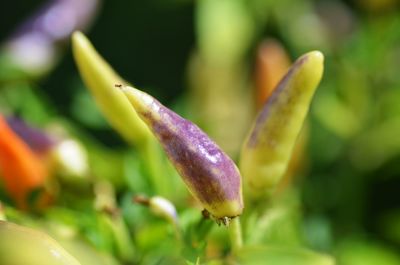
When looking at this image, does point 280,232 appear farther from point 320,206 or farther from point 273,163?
point 320,206

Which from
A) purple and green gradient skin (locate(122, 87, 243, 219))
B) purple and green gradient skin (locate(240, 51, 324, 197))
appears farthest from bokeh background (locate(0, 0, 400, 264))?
purple and green gradient skin (locate(122, 87, 243, 219))

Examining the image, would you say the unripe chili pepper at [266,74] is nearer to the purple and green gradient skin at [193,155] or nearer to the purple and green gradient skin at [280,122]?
the purple and green gradient skin at [280,122]

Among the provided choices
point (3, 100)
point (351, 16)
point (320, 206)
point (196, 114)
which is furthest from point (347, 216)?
point (3, 100)

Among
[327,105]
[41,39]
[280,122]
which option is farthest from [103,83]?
[327,105]

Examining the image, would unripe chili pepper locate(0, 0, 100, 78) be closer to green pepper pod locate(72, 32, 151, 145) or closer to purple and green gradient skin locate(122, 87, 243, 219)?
green pepper pod locate(72, 32, 151, 145)

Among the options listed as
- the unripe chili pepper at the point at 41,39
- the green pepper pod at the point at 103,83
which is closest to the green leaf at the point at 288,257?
the green pepper pod at the point at 103,83

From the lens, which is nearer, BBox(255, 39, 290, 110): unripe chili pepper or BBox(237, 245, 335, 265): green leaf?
BBox(237, 245, 335, 265): green leaf
